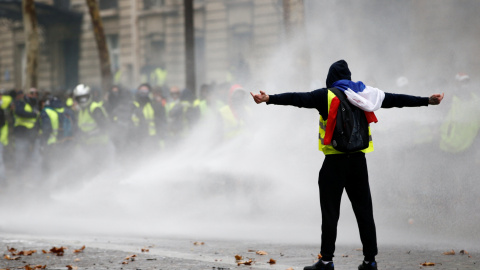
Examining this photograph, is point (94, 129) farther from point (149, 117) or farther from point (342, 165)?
point (342, 165)

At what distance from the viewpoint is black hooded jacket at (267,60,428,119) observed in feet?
21.4

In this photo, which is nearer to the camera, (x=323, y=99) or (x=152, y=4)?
(x=323, y=99)

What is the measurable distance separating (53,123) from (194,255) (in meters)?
7.82

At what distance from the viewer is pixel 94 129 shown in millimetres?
15711

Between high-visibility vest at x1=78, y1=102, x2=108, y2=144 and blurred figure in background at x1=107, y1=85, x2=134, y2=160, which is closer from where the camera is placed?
high-visibility vest at x1=78, y1=102, x2=108, y2=144

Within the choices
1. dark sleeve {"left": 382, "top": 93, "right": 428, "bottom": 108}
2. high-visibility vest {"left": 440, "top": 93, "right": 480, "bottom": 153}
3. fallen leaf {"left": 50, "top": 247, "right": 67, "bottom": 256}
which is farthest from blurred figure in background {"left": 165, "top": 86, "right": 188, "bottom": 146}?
dark sleeve {"left": 382, "top": 93, "right": 428, "bottom": 108}

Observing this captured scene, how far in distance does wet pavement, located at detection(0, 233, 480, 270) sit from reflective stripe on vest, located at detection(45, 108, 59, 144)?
239 inches

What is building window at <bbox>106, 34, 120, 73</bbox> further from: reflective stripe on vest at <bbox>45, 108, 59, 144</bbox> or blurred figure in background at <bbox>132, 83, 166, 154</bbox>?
reflective stripe on vest at <bbox>45, 108, 59, 144</bbox>

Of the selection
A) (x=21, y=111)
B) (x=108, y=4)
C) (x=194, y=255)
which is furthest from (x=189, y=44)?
(x=194, y=255)

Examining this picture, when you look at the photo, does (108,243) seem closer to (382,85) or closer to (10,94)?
(382,85)

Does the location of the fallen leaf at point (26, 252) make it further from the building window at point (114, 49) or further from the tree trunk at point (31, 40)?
the building window at point (114, 49)

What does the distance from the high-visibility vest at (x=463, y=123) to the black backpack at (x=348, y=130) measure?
195 inches

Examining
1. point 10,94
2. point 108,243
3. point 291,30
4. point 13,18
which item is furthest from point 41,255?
point 13,18

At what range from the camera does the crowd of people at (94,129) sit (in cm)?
1515
